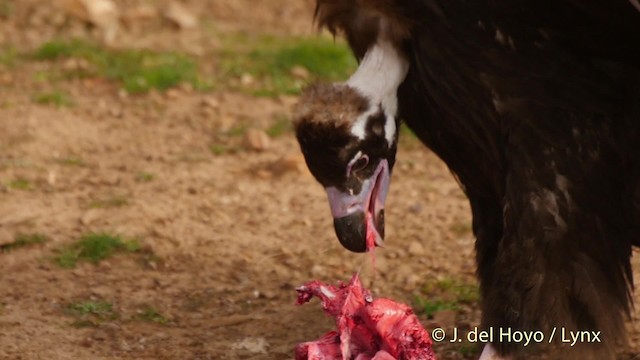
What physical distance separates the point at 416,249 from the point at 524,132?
146 cm

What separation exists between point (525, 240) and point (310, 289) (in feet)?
2.13

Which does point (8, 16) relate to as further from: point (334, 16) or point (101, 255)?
point (334, 16)

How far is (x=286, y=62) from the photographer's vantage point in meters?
7.66

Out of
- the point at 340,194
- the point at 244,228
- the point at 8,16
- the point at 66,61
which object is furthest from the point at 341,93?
the point at 8,16

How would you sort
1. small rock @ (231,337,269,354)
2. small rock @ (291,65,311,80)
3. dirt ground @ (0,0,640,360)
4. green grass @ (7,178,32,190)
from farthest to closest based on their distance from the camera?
small rock @ (291,65,311,80), green grass @ (7,178,32,190), dirt ground @ (0,0,640,360), small rock @ (231,337,269,354)

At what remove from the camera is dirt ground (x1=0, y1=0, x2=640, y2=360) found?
15.4ft

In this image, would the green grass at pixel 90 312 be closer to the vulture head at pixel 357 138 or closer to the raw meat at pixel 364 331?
the raw meat at pixel 364 331

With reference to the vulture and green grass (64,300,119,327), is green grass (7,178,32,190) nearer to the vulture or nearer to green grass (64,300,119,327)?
green grass (64,300,119,327)

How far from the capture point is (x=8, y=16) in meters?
8.58

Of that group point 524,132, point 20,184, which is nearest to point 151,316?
point 20,184

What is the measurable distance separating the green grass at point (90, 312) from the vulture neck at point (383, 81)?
1.23m

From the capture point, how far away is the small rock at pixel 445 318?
4.73 m

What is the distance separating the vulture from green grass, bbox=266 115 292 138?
8.30 feet

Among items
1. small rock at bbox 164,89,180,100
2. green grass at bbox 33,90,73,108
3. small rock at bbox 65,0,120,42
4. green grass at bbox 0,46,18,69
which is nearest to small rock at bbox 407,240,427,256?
small rock at bbox 164,89,180,100
